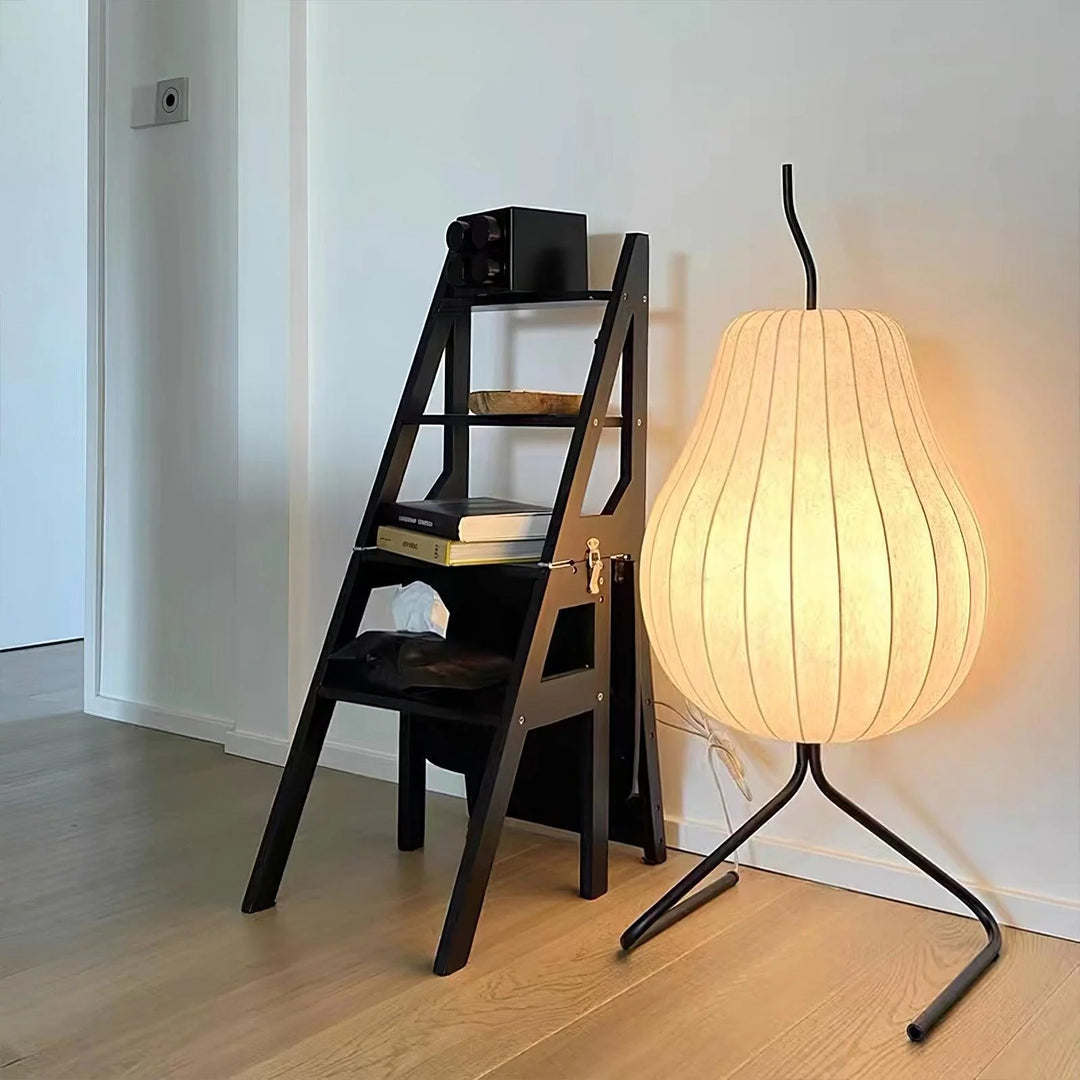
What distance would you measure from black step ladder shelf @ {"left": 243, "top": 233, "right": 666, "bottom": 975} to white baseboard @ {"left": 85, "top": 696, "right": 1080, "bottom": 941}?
10cm

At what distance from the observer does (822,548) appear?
1.59 metres

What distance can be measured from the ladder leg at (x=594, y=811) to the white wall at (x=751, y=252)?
0.25 m

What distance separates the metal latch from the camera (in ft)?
6.27

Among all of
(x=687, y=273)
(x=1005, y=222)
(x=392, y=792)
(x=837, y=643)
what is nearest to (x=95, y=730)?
(x=392, y=792)

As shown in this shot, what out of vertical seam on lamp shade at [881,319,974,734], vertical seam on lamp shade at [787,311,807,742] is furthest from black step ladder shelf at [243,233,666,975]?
vertical seam on lamp shade at [881,319,974,734]

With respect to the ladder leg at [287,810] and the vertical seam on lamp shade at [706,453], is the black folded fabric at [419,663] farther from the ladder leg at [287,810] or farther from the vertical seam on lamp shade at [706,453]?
the vertical seam on lamp shade at [706,453]

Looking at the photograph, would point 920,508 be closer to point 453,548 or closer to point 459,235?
point 453,548

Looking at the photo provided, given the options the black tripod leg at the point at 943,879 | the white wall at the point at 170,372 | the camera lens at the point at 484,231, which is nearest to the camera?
the black tripod leg at the point at 943,879

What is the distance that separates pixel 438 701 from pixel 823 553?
557 mm

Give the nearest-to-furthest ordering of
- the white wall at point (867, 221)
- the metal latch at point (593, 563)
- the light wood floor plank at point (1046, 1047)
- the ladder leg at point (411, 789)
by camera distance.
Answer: the light wood floor plank at point (1046, 1047) < the white wall at point (867, 221) < the metal latch at point (593, 563) < the ladder leg at point (411, 789)

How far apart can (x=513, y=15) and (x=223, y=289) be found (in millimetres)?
877

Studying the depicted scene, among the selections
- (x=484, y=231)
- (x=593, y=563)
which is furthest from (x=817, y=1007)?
(x=484, y=231)

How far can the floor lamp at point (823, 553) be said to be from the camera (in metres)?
1.59

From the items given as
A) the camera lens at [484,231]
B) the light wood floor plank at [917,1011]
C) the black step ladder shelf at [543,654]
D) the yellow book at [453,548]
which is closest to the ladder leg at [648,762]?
the black step ladder shelf at [543,654]
